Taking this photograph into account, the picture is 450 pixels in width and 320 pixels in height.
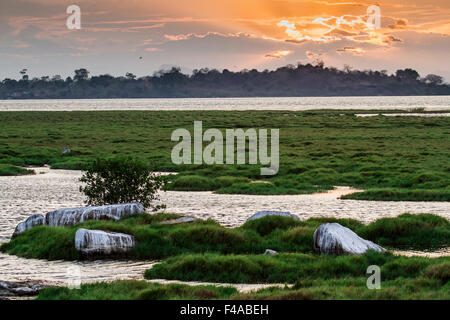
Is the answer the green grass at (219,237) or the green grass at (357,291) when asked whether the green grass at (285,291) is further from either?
the green grass at (219,237)

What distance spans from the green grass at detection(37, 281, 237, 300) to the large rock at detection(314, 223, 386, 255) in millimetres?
5062

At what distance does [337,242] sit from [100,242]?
7379mm

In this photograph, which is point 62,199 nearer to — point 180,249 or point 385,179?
point 180,249

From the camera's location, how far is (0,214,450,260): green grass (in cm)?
2144

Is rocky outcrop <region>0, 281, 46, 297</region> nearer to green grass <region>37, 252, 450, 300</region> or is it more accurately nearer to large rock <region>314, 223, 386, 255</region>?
green grass <region>37, 252, 450, 300</region>

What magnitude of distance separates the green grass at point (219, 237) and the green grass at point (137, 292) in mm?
4907

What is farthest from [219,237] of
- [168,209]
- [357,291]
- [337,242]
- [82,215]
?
[168,209]

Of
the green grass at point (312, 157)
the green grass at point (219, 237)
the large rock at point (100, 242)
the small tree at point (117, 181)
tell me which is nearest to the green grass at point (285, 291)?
the large rock at point (100, 242)

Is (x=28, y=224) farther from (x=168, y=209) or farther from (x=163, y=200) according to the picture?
(x=163, y=200)

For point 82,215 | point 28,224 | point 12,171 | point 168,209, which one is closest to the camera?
point 28,224

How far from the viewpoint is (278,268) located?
1859cm
